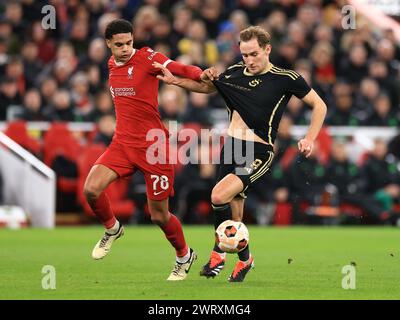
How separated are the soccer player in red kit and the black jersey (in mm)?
714

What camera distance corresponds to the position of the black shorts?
1073 cm

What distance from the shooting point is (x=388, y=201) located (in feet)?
67.8

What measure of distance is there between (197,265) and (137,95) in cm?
258

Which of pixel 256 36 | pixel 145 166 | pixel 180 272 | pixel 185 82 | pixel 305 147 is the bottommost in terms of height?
pixel 180 272

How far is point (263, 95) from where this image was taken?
10.9 m

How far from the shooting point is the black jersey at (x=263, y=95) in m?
10.9

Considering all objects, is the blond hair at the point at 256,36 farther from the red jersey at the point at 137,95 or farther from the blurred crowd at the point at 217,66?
the blurred crowd at the point at 217,66

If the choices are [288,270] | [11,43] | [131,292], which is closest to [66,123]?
[11,43]

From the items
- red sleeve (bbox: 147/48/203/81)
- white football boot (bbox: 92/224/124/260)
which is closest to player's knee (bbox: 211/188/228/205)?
red sleeve (bbox: 147/48/203/81)

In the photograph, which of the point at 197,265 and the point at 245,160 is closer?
the point at 245,160

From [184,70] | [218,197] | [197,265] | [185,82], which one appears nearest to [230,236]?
[218,197]

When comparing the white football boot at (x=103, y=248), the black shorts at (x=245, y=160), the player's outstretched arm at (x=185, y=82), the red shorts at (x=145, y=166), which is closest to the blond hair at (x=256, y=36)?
the player's outstretched arm at (x=185, y=82)

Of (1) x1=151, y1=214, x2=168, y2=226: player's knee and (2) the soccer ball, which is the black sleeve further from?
(1) x1=151, y1=214, x2=168, y2=226: player's knee

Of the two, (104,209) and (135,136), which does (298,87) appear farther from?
(104,209)
